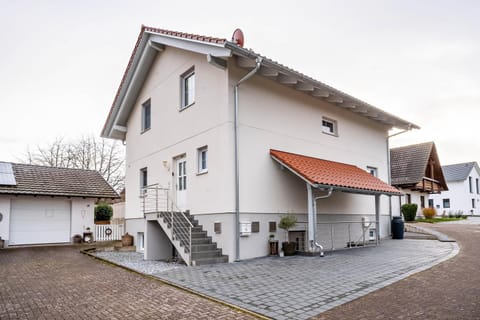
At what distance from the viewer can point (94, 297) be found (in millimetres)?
6672

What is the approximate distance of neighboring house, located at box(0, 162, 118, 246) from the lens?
57.5 feet

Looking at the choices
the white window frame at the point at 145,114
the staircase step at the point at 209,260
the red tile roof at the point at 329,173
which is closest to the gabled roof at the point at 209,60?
the white window frame at the point at 145,114

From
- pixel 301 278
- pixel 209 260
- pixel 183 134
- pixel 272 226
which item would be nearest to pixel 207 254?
pixel 209 260

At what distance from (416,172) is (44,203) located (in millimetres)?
22954

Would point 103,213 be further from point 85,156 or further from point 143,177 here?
point 85,156

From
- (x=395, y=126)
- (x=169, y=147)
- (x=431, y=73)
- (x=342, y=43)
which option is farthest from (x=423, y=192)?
(x=169, y=147)

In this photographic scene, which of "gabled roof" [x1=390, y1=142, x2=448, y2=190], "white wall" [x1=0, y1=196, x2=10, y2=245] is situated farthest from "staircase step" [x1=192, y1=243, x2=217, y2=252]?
"gabled roof" [x1=390, y1=142, x2=448, y2=190]

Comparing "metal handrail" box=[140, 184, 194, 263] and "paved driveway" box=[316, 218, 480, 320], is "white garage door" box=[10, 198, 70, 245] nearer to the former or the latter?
"metal handrail" box=[140, 184, 194, 263]

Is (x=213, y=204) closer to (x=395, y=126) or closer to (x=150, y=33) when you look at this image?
(x=150, y=33)

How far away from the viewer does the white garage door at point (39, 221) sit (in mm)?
17781

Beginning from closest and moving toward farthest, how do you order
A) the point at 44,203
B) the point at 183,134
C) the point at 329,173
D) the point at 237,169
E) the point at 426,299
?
the point at 426,299, the point at 237,169, the point at 329,173, the point at 183,134, the point at 44,203

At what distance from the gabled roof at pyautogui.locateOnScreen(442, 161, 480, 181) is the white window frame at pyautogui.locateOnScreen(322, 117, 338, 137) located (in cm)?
2999

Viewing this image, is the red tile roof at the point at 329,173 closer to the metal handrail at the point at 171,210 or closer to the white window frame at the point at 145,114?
A: the metal handrail at the point at 171,210

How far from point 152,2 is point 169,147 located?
510cm
